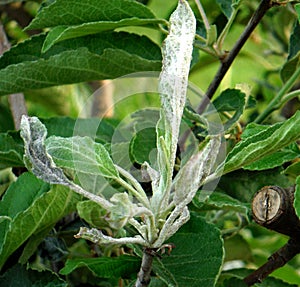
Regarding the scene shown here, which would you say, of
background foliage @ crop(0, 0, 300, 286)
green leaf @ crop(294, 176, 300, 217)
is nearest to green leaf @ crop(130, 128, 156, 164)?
background foliage @ crop(0, 0, 300, 286)

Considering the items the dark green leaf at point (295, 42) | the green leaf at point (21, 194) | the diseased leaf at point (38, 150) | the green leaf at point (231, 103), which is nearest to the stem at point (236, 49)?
the green leaf at point (231, 103)

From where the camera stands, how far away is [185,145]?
966 mm

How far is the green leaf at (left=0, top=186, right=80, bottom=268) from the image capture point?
0.76 meters

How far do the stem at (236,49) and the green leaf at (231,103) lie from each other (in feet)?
0.05

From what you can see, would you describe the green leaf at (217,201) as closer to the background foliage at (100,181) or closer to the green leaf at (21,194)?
the background foliage at (100,181)

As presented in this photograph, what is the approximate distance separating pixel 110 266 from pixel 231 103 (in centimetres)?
26

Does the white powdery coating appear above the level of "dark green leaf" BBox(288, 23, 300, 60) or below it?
above

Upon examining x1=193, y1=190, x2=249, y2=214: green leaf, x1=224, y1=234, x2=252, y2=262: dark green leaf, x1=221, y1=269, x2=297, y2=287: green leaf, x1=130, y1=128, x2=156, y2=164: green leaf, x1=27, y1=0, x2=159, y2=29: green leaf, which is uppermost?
x1=27, y1=0, x2=159, y2=29: green leaf

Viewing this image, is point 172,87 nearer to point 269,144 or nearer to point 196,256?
point 269,144

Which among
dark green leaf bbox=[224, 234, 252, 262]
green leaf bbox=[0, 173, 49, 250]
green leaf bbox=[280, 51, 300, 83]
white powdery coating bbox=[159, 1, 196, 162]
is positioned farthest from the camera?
dark green leaf bbox=[224, 234, 252, 262]

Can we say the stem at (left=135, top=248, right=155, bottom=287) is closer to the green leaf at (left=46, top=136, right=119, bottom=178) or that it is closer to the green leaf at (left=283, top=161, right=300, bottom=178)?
the green leaf at (left=46, top=136, right=119, bottom=178)

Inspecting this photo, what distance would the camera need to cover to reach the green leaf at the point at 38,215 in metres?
0.76

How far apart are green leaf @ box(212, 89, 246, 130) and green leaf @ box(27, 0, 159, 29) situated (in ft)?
0.46

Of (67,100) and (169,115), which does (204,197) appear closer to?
(169,115)
